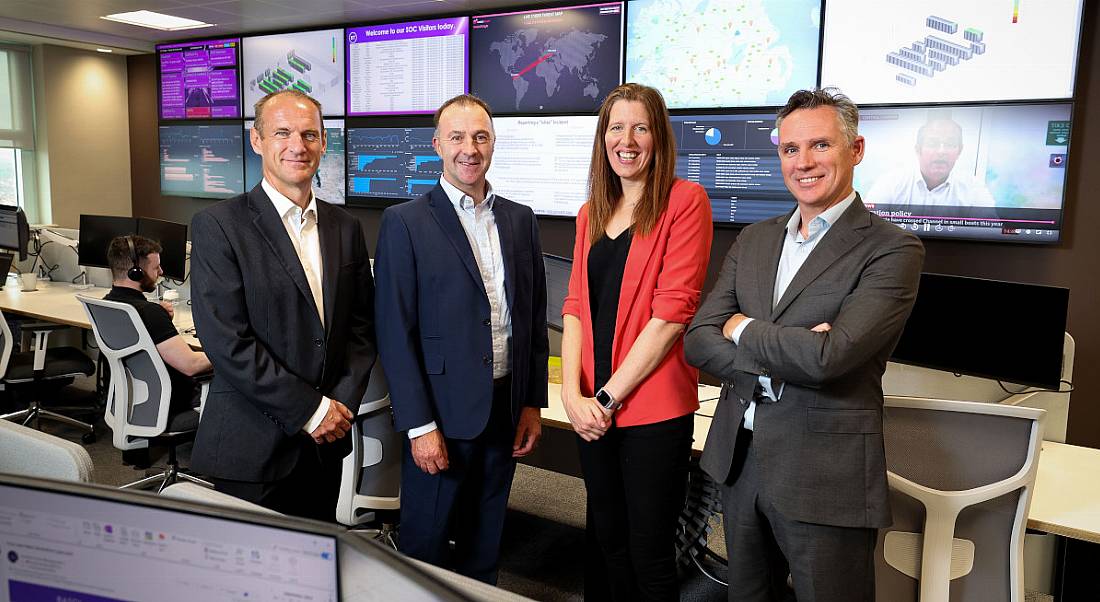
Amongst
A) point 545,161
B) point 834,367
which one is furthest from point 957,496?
point 545,161

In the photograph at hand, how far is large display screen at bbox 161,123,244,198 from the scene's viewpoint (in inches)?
254

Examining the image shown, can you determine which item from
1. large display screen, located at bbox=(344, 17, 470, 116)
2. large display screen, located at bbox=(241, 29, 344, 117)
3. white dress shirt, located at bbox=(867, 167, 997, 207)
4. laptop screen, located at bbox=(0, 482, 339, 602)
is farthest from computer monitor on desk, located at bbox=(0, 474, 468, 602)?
large display screen, located at bbox=(241, 29, 344, 117)

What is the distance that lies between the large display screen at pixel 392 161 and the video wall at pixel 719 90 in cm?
1

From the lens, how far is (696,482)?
270 centimetres

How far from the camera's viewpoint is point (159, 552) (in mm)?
709

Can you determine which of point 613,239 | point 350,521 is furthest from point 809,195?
point 350,521

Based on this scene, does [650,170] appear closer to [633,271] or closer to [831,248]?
[633,271]

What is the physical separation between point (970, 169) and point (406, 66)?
12.0ft

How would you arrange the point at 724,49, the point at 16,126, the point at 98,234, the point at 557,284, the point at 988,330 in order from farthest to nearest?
the point at 16,126, the point at 98,234, the point at 724,49, the point at 557,284, the point at 988,330

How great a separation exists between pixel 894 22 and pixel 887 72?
237 millimetres

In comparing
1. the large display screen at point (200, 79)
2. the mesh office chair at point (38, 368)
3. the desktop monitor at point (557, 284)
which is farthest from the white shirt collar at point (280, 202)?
the large display screen at point (200, 79)

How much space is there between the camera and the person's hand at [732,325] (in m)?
1.72

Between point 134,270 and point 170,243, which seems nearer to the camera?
point 134,270

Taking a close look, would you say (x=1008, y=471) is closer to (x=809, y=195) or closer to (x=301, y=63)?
(x=809, y=195)
